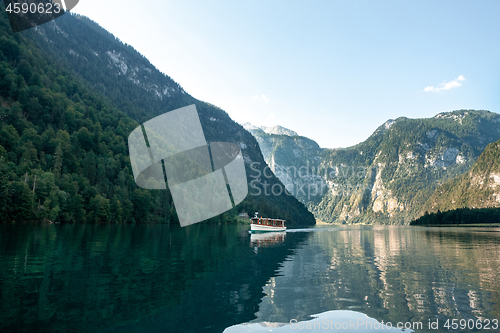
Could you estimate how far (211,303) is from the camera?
15898 millimetres

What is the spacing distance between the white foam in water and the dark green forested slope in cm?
8538

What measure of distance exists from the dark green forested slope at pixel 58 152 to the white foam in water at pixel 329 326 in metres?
85.4

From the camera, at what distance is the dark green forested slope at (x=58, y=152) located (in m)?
86.8

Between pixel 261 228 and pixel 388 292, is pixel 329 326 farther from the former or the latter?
pixel 261 228

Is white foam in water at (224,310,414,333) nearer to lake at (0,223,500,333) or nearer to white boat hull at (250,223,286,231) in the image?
lake at (0,223,500,333)

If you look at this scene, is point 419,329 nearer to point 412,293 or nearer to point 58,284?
point 412,293

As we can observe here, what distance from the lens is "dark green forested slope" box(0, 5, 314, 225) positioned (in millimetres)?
86812

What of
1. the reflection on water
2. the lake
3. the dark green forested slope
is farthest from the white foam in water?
the dark green forested slope

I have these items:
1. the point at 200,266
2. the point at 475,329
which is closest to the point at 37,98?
the point at 200,266

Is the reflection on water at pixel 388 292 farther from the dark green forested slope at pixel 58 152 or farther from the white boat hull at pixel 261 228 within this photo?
the dark green forested slope at pixel 58 152

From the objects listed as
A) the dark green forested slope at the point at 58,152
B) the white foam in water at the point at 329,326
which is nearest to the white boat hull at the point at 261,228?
the dark green forested slope at the point at 58,152

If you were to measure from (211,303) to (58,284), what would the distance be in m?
9.60

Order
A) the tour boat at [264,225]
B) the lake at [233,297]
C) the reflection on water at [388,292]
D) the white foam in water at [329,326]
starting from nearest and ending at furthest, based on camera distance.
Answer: the white foam in water at [329,326], the lake at [233,297], the reflection on water at [388,292], the tour boat at [264,225]

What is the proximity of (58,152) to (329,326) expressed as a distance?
403 feet
